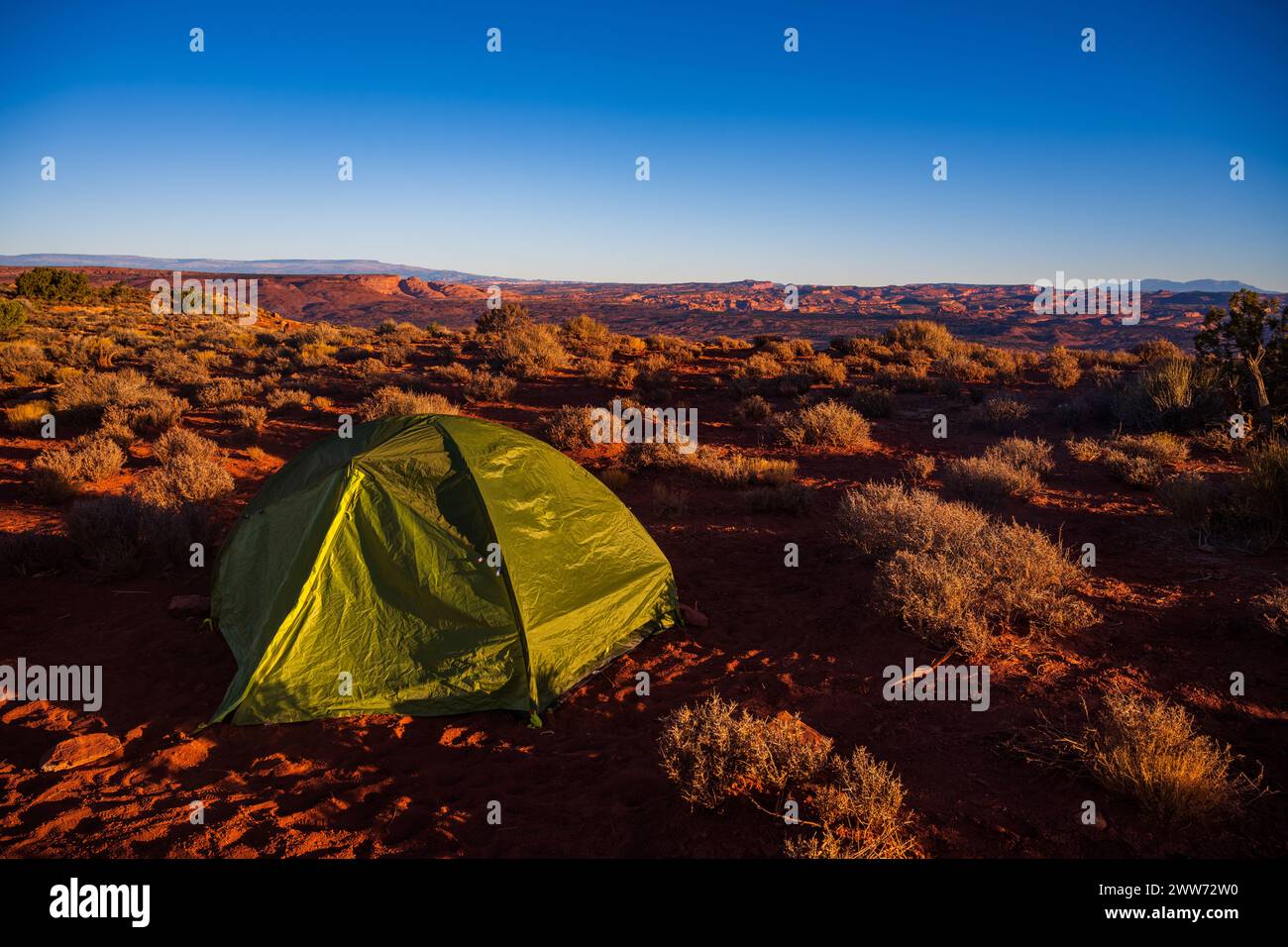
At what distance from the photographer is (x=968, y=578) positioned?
561 cm

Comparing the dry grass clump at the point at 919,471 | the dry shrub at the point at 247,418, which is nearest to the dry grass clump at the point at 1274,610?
the dry grass clump at the point at 919,471

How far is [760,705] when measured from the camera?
15.0ft

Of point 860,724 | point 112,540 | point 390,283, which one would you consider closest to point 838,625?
point 860,724

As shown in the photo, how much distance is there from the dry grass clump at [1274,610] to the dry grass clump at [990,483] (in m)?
3.41

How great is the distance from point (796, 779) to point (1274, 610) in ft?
14.4

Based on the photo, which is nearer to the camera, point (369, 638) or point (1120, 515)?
point (369, 638)

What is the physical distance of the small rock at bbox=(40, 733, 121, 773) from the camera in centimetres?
402

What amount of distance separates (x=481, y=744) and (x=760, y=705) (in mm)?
2006

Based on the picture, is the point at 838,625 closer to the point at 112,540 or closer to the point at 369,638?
the point at 369,638

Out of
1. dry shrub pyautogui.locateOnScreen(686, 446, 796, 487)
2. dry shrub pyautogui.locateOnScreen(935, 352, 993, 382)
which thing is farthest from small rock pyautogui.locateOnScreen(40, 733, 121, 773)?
dry shrub pyautogui.locateOnScreen(935, 352, 993, 382)

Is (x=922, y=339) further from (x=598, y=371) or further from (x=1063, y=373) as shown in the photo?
(x=598, y=371)

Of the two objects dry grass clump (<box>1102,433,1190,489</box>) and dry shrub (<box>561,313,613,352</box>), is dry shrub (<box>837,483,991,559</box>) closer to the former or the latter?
dry grass clump (<box>1102,433,1190,489</box>)

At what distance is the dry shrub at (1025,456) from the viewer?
969 cm
